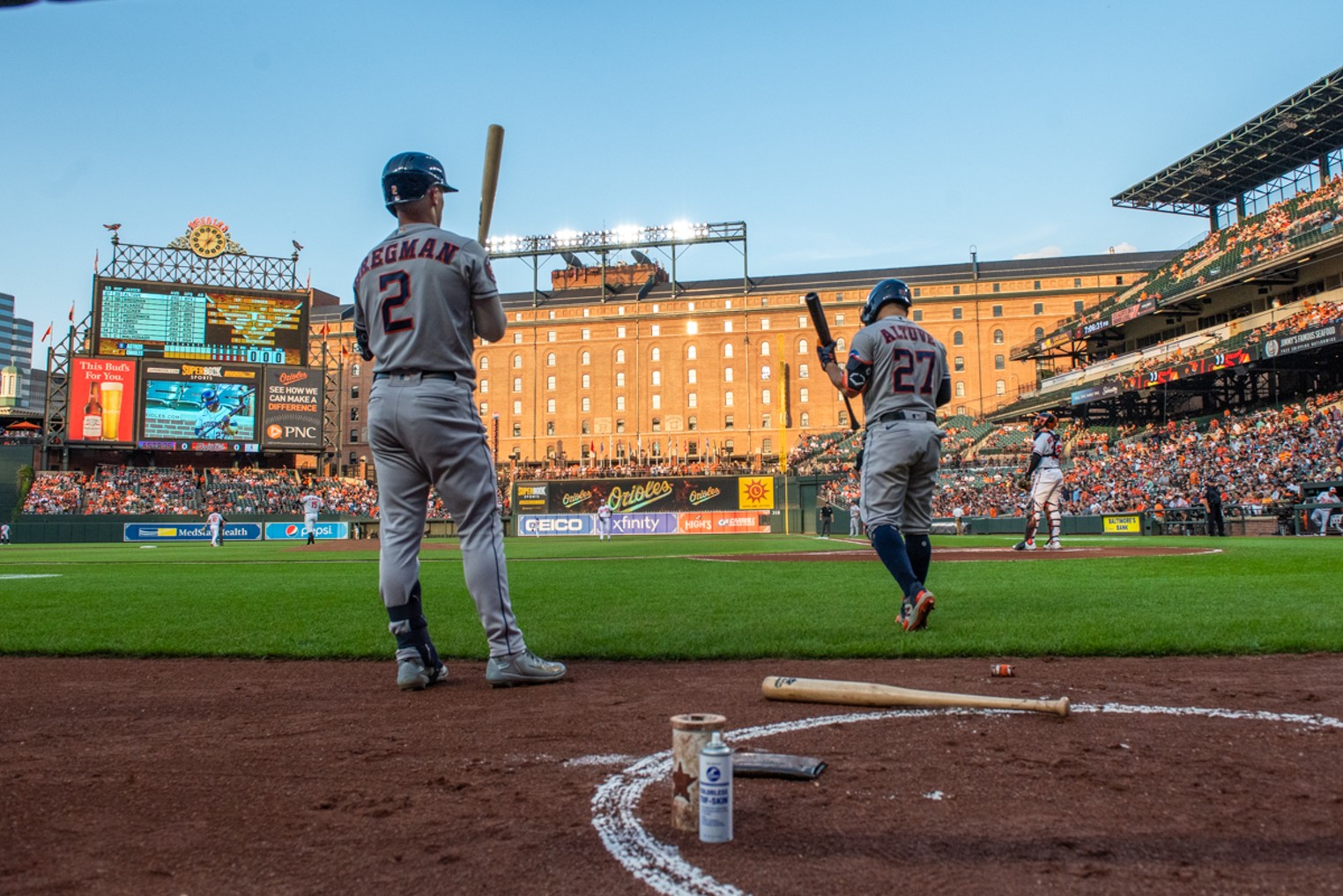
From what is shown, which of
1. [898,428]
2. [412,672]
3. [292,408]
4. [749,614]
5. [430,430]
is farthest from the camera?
[292,408]

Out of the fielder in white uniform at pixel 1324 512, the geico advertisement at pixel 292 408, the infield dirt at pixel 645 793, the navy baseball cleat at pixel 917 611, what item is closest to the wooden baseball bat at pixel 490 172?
the infield dirt at pixel 645 793

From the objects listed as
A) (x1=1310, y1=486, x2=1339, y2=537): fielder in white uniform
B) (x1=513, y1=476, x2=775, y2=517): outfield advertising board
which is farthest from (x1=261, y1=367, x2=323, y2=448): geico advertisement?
(x1=1310, y1=486, x2=1339, y2=537): fielder in white uniform

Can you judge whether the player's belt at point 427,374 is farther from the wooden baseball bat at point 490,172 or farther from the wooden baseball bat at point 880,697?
the wooden baseball bat at point 880,697

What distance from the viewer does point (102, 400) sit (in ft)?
152

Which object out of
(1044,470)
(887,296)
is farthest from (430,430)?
(1044,470)

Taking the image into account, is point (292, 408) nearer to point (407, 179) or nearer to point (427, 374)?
point (407, 179)

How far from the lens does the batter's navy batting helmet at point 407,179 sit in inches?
173

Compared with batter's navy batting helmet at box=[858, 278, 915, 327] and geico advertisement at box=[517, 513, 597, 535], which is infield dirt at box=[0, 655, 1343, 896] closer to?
batter's navy batting helmet at box=[858, 278, 915, 327]

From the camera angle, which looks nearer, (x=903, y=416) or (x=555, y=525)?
(x=903, y=416)

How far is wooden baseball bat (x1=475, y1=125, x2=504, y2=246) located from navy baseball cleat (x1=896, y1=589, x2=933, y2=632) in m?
3.15

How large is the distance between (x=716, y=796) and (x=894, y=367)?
4.34 metres

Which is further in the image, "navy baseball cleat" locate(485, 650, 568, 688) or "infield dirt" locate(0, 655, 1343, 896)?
"navy baseball cleat" locate(485, 650, 568, 688)

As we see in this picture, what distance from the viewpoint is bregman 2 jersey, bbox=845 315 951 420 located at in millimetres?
5844

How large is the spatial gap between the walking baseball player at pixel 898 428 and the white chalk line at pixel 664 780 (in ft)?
8.23
